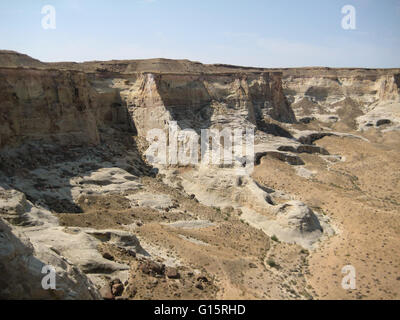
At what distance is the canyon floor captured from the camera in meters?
12.9

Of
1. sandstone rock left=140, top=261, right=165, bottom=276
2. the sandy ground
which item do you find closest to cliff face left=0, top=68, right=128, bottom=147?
sandstone rock left=140, top=261, right=165, bottom=276

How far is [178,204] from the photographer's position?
2288 cm

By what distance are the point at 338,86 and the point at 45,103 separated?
56743 mm

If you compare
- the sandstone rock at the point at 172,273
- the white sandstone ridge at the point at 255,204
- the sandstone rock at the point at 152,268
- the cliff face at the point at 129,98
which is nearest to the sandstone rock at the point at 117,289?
the sandstone rock at the point at 152,268

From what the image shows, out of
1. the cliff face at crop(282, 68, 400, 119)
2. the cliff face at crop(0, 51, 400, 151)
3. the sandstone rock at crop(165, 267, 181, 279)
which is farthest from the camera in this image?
the cliff face at crop(282, 68, 400, 119)

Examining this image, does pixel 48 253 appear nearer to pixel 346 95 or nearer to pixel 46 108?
pixel 46 108

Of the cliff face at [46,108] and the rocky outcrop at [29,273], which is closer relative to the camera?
the rocky outcrop at [29,273]

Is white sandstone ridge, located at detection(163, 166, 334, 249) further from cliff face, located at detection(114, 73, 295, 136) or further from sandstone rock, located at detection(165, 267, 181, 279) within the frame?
sandstone rock, located at detection(165, 267, 181, 279)

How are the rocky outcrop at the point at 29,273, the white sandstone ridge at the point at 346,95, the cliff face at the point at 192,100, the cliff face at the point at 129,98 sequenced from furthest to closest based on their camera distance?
the white sandstone ridge at the point at 346,95
the cliff face at the point at 192,100
the cliff face at the point at 129,98
the rocky outcrop at the point at 29,273

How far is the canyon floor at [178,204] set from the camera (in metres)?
12.9

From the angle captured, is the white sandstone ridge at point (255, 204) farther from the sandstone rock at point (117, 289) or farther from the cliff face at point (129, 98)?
the sandstone rock at point (117, 289)

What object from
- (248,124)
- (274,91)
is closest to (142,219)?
(248,124)

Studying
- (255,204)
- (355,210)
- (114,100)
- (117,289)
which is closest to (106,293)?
(117,289)
